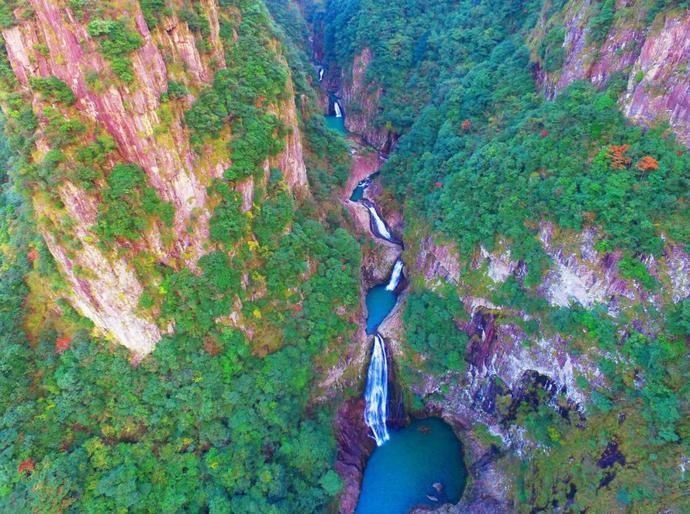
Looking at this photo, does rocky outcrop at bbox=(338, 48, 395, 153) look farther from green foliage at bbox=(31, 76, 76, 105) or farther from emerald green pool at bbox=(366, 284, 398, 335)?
green foliage at bbox=(31, 76, 76, 105)

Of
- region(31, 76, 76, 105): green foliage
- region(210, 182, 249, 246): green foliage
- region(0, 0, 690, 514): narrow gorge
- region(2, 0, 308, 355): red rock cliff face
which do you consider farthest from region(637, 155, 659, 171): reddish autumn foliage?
region(31, 76, 76, 105): green foliage

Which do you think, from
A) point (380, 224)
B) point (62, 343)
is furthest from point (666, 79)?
point (62, 343)

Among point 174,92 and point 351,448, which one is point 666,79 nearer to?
point 174,92

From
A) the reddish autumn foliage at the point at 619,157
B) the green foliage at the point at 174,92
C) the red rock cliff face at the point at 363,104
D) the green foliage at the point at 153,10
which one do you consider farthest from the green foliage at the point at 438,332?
the red rock cliff face at the point at 363,104

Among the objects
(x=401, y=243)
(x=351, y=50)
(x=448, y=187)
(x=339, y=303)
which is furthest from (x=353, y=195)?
(x=351, y=50)

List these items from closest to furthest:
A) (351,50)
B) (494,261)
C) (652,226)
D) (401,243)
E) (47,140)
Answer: (47,140) < (652,226) < (494,261) < (401,243) < (351,50)

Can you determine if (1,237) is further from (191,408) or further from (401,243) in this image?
(401,243)
